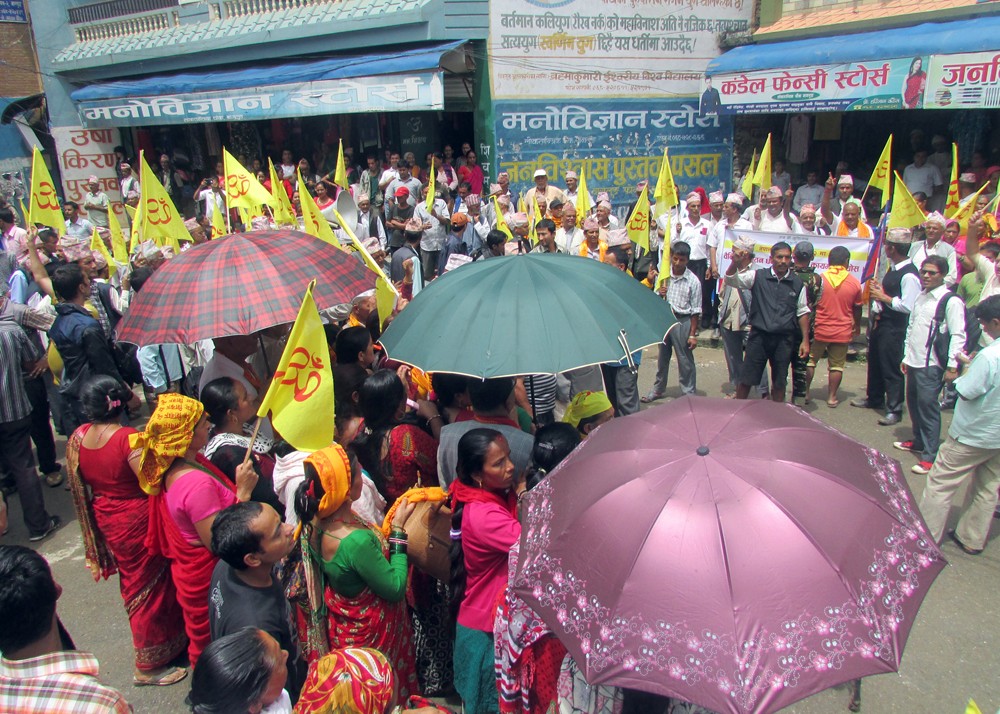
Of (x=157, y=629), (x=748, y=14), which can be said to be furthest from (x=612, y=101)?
(x=157, y=629)

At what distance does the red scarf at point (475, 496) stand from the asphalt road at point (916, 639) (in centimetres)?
180

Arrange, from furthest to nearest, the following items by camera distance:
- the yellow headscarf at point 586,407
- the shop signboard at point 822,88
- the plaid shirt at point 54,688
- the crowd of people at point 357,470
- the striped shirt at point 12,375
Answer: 1. the shop signboard at point 822,88
2. the striped shirt at point 12,375
3. the yellow headscarf at point 586,407
4. the crowd of people at point 357,470
5. the plaid shirt at point 54,688

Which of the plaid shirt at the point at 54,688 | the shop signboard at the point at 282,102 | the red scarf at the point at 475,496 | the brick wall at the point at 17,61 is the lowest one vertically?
the plaid shirt at the point at 54,688

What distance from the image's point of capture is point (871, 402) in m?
7.07

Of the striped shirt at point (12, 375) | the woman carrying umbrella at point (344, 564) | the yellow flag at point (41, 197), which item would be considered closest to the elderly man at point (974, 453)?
the woman carrying umbrella at point (344, 564)

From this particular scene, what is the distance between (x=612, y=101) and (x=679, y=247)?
7.98m

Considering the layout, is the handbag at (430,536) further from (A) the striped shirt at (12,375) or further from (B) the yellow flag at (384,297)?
(A) the striped shirt at (12,375)

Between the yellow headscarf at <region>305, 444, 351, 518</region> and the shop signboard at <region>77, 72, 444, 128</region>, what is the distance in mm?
10369

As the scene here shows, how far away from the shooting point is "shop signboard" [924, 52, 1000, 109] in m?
9.85

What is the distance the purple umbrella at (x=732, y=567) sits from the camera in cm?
182

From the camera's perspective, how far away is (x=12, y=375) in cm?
508

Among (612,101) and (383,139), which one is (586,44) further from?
(383,139)

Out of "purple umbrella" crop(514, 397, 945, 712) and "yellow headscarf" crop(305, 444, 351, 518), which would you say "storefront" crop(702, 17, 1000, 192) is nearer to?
"purple umbrella" crop(514, 397, 945, 712)

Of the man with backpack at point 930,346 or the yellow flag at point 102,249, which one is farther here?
the yellow flag at point 102,249
